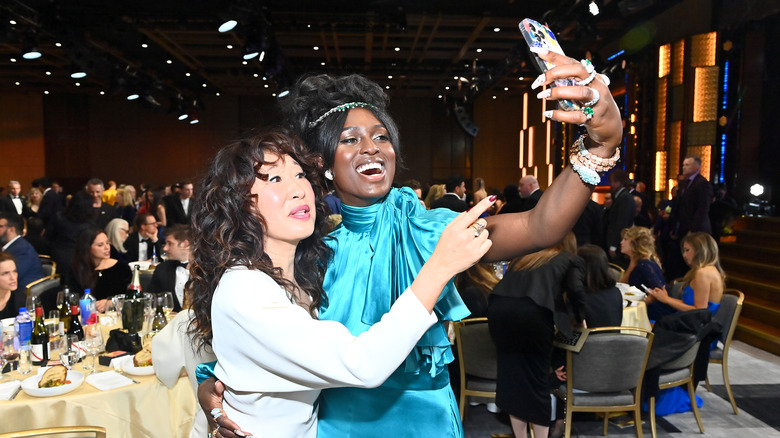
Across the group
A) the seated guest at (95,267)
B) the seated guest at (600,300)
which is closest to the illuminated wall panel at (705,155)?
the seated guest at (600,300)

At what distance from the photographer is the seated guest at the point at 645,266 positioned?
466 centimetres

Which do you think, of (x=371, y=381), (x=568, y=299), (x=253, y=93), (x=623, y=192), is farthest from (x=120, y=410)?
(x=253, y=93)

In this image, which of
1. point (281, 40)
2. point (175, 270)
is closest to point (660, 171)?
point (281, 40)

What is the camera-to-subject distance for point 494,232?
1.32 metres

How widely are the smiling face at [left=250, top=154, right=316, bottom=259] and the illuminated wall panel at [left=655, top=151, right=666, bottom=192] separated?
9.76 meters

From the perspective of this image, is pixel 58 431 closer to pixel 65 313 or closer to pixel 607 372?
pixel 65 313

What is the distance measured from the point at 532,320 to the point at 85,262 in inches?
137

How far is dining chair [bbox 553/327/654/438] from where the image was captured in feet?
10.9

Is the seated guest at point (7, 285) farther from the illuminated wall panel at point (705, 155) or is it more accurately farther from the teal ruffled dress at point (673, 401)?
the illuminated wall panel at point (705, 155)

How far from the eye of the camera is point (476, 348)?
3705mm

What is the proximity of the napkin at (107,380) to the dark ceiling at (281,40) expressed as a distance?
3.46 m

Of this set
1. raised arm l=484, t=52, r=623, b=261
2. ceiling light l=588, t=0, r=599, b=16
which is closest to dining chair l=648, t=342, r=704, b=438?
raised arm l=484, t=52, r=623, b=261

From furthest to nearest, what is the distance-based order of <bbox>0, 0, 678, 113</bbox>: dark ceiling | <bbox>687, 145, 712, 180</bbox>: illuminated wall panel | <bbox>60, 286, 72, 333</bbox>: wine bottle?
1. <bbox>687, 145, 712, 180</bbox>: illuminated wall panel
2. <bbox>0, 0, 678, 113</bbox>: dark ceiling
3. <bbox>60, 286, 72, 333</bbox>: wine bottle

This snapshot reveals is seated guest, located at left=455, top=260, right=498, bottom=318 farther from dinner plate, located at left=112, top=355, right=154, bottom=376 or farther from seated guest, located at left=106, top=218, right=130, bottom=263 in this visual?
seated guest, located at left=106, top=218, right=130, bottom=263
